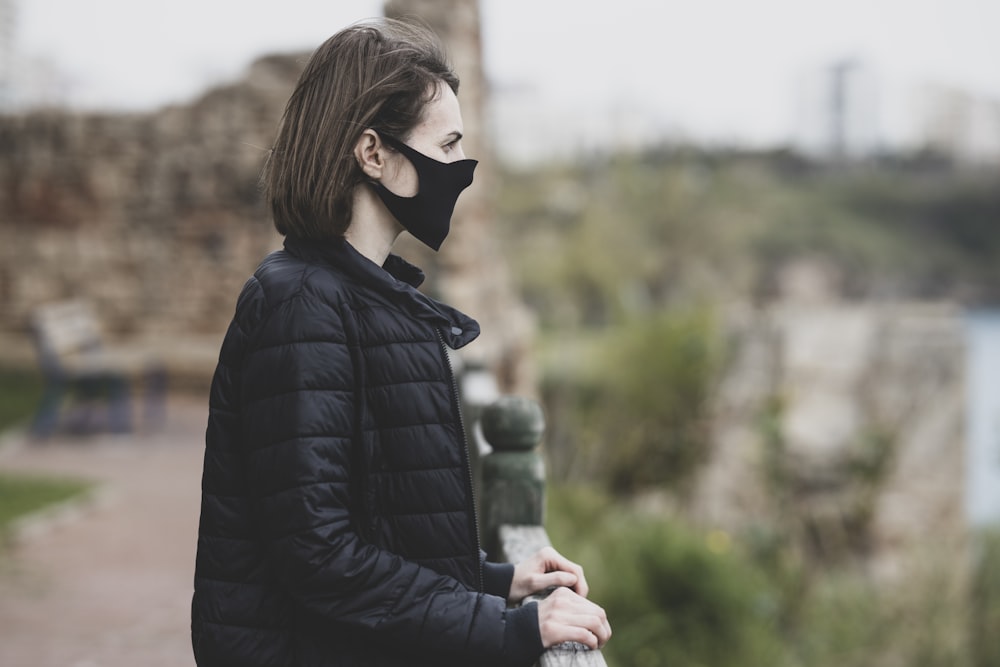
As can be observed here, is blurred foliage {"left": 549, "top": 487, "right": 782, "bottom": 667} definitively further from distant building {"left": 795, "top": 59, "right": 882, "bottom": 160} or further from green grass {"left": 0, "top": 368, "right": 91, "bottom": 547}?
distant building {"left": 795, "top": 59, "right": 882, "bottom": 160}

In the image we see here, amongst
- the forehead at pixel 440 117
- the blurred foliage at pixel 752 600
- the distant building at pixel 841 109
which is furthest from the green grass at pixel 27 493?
the distant building at pixel 841 109

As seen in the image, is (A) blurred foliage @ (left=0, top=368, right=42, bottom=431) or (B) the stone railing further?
(A) blurred foliage @ (left=0, top=368, right=42, bottom=431)

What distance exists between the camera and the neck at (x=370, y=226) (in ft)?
4.79

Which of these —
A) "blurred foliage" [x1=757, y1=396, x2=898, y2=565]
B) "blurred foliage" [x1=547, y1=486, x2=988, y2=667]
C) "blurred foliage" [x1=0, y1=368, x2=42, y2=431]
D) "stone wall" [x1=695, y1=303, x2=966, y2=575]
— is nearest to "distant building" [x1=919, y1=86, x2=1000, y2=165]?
"stone wall" [x1=695, y1=303, x2=966, y2=575]

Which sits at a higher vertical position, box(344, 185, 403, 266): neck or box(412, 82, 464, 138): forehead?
box(412, 82, 464, 138): forehead

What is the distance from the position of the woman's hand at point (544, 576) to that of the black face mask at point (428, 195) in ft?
1.88

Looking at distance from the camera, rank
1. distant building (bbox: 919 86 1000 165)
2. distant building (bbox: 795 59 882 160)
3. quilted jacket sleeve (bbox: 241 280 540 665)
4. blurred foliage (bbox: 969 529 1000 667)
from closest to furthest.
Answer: quilted jacket sleeve (bbox: 241 280 540 665) < blurred foliage (bbox: 969 529 1000 667) < distant building (bbox: 919 86 1000 165) < distant building (bbox: 795 59 882 160)

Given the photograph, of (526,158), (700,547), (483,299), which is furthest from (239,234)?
(526,158)

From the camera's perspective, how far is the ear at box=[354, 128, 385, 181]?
55.6 inches

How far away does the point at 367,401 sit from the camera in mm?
1359

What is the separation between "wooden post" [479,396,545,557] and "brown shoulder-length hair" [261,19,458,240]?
102cm

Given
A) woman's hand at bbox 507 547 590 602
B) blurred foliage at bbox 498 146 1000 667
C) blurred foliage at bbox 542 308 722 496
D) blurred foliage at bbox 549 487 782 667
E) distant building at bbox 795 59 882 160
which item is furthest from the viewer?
distant building at bbox 795 59 882 160

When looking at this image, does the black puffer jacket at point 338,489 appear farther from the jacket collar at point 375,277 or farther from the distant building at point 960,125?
the distant building at point 960,125

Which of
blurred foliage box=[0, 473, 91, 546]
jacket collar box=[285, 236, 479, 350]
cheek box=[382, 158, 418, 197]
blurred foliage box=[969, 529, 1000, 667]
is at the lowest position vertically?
blurred foliage box=[969, 529, 1000, 667]
